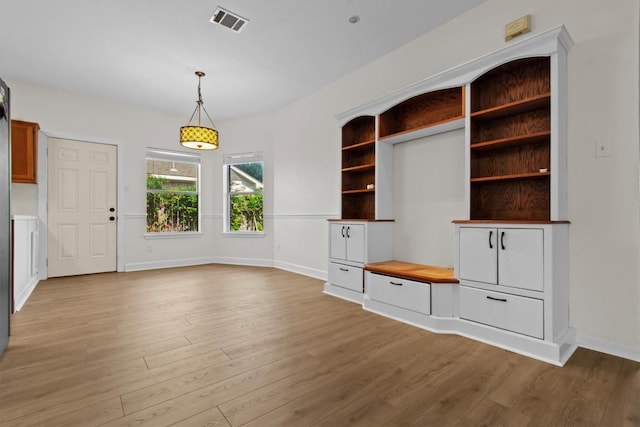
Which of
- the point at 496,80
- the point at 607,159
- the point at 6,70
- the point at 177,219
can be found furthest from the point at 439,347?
the point at 6,70

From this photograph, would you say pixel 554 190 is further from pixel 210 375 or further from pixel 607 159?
pixel 210 375

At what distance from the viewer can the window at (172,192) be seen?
18.4 feet

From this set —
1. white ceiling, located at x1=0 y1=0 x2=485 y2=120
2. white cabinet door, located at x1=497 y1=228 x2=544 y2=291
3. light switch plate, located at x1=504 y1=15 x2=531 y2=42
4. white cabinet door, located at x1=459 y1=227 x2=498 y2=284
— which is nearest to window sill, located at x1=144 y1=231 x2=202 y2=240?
white ceiling, located at x1=0 y1=0 x2=485 y2=120

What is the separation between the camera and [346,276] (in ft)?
11.6

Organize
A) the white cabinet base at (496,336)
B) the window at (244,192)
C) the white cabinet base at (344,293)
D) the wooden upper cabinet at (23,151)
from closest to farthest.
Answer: the white cabinet base at (496,336), the white cabinet base at (344,293), the wooden upper cabinet at (23,151), the window at (244,192)

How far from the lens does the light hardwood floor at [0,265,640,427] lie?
1438mm

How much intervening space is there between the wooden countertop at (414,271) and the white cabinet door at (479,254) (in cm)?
16

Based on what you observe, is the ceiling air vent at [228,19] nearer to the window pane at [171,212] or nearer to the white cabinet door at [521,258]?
the white cabinet door at [521,258]

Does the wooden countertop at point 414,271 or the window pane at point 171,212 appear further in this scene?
the window pane at point 171,212

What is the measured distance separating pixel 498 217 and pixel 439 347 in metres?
1.26

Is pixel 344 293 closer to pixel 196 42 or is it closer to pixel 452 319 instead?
pixel 452 319

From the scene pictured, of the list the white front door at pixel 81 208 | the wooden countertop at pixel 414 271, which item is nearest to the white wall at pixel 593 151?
the wooden countertop at pixel 414 271

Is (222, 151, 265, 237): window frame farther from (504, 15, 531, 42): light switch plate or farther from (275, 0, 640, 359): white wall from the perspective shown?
(504, 15, 531, 42): light switch plate

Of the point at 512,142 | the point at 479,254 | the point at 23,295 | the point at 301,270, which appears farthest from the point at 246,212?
the point at 512,142
